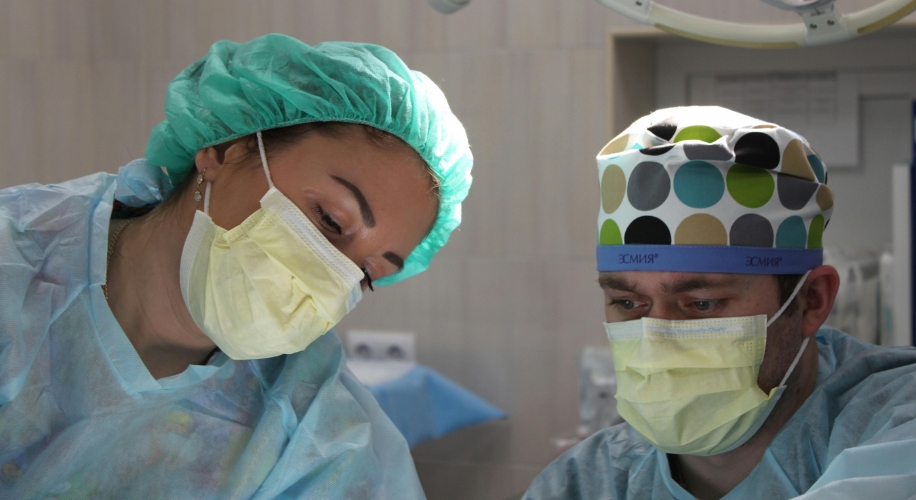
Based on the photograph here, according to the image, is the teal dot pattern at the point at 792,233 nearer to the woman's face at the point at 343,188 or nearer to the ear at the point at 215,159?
the woman's face at the point at 343,188

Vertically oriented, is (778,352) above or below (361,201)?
below

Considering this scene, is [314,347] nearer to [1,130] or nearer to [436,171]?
[436,171]

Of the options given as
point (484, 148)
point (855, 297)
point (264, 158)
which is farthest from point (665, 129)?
point (484, 148)

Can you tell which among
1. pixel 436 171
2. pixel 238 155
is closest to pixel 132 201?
pixel 238 155

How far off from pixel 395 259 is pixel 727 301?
0.52m

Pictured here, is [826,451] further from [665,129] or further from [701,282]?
[665,129]

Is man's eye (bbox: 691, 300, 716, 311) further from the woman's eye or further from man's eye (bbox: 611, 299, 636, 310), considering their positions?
the woman's eye

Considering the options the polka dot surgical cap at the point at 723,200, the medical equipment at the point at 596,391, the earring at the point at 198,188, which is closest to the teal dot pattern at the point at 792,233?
the polka dot surgical cap at the point at 723,200

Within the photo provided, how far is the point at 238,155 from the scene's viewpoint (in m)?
1.30

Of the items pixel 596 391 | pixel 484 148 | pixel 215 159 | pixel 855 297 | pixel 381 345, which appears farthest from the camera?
pixel 381 345

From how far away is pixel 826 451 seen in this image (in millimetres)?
1201

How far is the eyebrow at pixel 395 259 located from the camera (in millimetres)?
1312

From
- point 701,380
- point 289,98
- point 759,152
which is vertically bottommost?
point 701,380

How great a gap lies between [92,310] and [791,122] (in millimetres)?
2019
